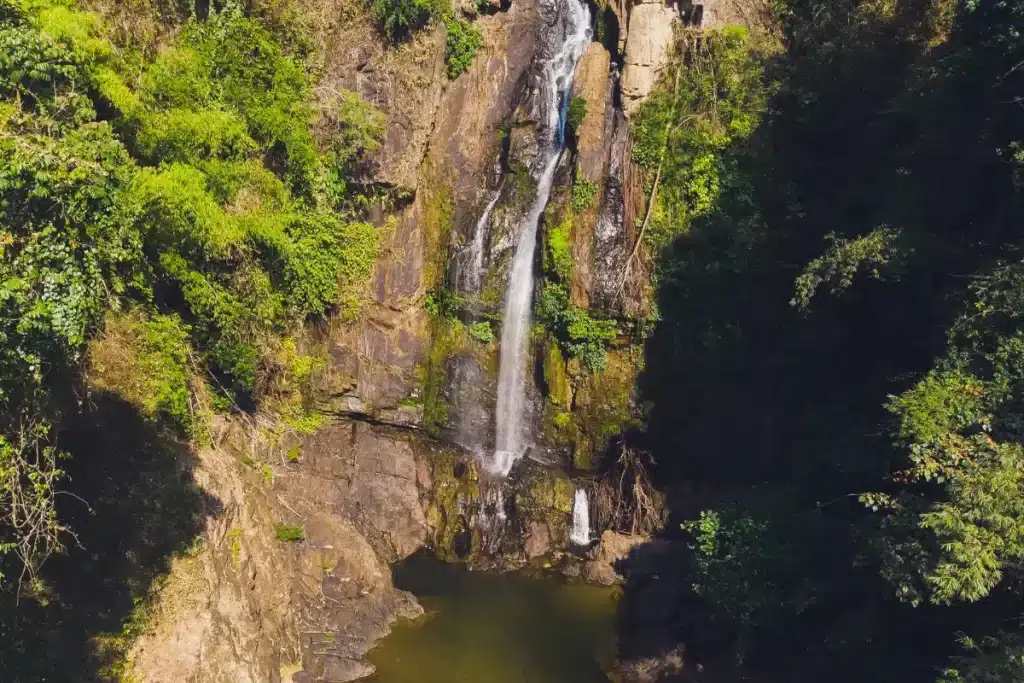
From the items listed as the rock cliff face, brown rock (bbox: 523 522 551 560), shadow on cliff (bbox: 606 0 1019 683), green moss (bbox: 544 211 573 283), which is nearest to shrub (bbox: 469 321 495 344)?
the rock cliff face

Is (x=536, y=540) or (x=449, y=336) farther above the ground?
(x=449, y=336)

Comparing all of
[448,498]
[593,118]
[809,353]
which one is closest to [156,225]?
[448,498]

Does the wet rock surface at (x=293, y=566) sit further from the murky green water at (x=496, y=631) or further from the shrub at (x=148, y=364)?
the shrub at (x=148, y=364)

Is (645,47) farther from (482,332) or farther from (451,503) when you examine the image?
(451,503)

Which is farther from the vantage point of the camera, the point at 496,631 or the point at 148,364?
the point at 496,631

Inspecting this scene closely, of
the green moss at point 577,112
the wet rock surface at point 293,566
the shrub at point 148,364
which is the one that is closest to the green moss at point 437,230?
the green moss at point 577,112

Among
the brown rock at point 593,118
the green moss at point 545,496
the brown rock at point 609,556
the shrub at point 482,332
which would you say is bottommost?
the brown rock at point 609,556

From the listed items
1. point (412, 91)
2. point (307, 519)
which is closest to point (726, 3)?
point (412, 91)

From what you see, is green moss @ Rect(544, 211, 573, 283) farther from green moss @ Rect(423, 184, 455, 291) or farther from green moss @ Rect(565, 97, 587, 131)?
green moss @ Rect(423, 184, 455, 291)
